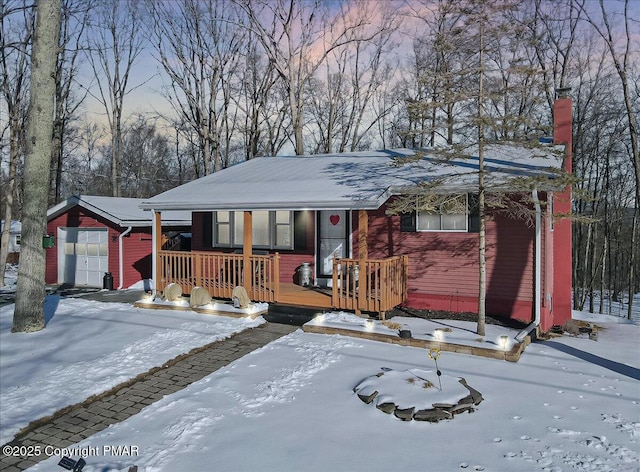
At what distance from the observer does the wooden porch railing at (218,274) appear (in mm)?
9898

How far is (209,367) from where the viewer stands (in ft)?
21.7

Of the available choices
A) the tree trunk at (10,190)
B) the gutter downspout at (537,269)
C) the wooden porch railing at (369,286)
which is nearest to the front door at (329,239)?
the wooden porch railing at (369,286)

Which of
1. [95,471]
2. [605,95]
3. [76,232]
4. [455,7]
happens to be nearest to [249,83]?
[76,232]

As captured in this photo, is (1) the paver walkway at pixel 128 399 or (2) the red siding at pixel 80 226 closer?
(1) the paver walkway at pixel 128 399

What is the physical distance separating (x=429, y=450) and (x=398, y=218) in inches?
254

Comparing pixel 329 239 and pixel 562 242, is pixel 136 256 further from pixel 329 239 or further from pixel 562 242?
pixel 562 242

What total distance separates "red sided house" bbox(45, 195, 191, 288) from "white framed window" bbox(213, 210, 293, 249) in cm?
338

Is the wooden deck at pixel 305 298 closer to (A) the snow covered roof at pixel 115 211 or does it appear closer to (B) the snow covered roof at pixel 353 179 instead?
(B) the snow covered roof at pixel 353 179

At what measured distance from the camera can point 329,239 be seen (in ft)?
36.4

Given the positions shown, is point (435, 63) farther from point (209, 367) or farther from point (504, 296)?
point (209, 367)

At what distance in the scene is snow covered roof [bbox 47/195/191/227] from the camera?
1466cm

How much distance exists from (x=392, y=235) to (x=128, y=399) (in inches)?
257

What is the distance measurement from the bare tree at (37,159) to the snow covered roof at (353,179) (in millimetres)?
2712

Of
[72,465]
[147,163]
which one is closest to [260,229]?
[72,465]
